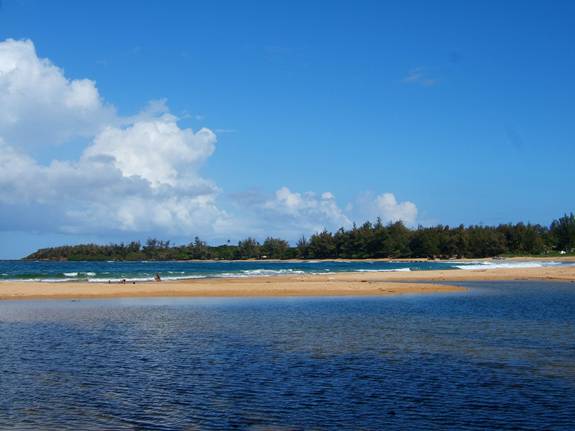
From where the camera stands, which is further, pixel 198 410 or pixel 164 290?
pixel 164 290

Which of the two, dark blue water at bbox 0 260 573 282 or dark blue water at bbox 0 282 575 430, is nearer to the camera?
dark blue water at bbox 0 282 575 430

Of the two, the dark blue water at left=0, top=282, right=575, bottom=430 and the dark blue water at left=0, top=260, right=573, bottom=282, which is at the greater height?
the dark blue water at left=0, top=260, right=573, bottom=282

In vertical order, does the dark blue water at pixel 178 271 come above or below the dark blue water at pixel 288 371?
above

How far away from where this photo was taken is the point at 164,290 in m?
50.6

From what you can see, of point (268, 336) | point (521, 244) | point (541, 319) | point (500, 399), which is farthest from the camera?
point (521, 244)

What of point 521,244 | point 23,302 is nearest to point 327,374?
point 23,302

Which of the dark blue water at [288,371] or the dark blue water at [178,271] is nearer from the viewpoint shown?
the dark blue water at [288,371]

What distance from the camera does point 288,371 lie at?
55.9 feet

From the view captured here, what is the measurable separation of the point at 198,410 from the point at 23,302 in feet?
106

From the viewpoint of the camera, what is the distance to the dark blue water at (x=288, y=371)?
41.4 feet

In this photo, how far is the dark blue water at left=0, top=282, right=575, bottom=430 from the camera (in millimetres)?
12617

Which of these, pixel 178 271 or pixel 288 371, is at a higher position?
pixel 178 271

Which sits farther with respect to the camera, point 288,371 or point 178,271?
point 178,271

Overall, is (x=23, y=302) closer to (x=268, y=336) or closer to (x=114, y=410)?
(x=268, y=336)
